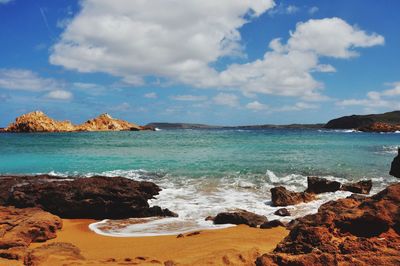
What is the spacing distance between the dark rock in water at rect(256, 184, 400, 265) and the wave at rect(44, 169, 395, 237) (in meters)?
5.47

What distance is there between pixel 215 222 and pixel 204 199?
4.38 metres

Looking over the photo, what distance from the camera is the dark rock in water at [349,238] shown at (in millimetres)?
4734

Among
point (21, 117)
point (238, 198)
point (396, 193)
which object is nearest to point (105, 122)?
point (21, 117)

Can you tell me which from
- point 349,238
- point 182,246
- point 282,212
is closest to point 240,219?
point 282,212

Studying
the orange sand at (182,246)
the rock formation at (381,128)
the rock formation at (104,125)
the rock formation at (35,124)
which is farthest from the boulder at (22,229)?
the rock formation at (381,128)

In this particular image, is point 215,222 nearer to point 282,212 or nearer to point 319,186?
point 282,212

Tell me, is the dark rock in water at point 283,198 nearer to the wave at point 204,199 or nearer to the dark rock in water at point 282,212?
the wave at point 204,199

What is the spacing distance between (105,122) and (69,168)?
117217 millimetres

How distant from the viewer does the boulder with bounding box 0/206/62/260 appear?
767cm

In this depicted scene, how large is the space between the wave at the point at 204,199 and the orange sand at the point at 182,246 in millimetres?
753

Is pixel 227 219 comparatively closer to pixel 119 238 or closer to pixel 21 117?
pixel 119 238

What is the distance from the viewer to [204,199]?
51.6 feet

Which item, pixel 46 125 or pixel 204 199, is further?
pixel 46 125

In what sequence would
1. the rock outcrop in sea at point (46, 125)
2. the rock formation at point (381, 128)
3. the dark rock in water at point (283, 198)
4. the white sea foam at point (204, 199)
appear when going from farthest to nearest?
the rock formation at point (381, 128) < the rock outcrop in sea at point (46, 125) < the dark rock in water at point (283, 198) < the white sea foam at point (204, 199)
